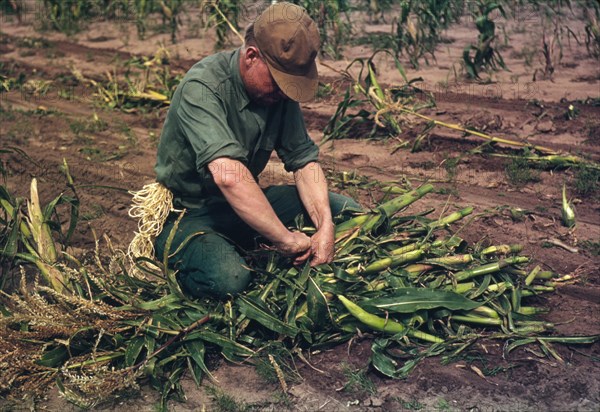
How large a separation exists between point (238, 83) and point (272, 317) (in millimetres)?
1056

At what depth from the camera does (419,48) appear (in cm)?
742

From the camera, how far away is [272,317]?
3.27 meters

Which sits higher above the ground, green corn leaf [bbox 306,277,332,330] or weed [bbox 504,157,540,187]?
green corn leaf [bbox 306,277,332,330]

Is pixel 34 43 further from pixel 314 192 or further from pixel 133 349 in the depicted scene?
pixel 133 349

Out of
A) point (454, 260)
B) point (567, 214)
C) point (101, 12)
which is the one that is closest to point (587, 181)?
point (567, 214)

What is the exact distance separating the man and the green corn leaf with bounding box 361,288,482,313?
0.36 meters

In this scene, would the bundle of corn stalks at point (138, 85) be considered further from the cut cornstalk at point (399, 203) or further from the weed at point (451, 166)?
the cut cornstalk at point (399, 203)

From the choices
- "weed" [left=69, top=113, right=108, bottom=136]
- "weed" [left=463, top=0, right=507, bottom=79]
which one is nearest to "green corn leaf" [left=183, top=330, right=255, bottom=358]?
"weed" [left=69, top=113, right=108, bottom=136]

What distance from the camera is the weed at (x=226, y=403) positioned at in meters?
2.99

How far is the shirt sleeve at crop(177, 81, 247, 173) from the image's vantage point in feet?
10.5

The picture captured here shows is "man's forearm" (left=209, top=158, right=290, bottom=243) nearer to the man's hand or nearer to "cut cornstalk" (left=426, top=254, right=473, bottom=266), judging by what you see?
the man's hand

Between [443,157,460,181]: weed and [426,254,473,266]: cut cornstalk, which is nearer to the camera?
[426,254,473,266]: cut cornstalk

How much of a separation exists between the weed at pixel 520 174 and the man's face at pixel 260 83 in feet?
7.02

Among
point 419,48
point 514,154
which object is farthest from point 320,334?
point 419,48
